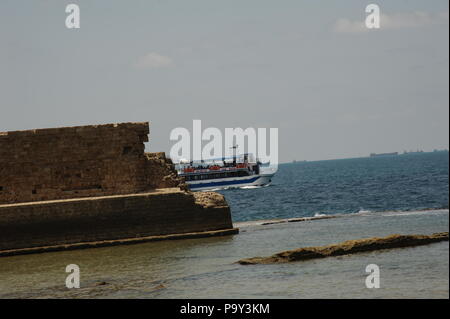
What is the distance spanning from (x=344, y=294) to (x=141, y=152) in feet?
37.7

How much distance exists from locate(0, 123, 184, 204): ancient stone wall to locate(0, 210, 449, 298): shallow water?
2551mm

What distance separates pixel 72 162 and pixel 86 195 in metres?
1.04

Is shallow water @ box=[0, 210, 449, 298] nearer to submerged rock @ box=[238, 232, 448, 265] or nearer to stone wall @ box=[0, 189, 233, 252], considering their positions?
submerged rock @ box=[238, 232, 448, 265]

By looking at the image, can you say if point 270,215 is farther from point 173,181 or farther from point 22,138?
point 22,138

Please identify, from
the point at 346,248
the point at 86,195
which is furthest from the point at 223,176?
the point at 346,248

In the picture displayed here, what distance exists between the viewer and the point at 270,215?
111ft

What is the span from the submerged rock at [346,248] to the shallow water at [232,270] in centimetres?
36

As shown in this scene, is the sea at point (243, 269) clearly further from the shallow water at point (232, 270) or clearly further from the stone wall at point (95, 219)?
the stone wall at point (95, 219)

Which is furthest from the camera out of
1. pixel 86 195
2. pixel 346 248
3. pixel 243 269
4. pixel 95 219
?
pixel 86 195

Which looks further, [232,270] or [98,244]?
[98,244]

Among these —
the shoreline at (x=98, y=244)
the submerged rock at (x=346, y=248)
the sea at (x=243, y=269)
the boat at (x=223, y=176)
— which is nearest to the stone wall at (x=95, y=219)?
the shoreline at (x=98, y=244)

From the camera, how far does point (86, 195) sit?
71.6 ft

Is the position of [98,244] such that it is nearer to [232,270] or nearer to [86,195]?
[86,195]
